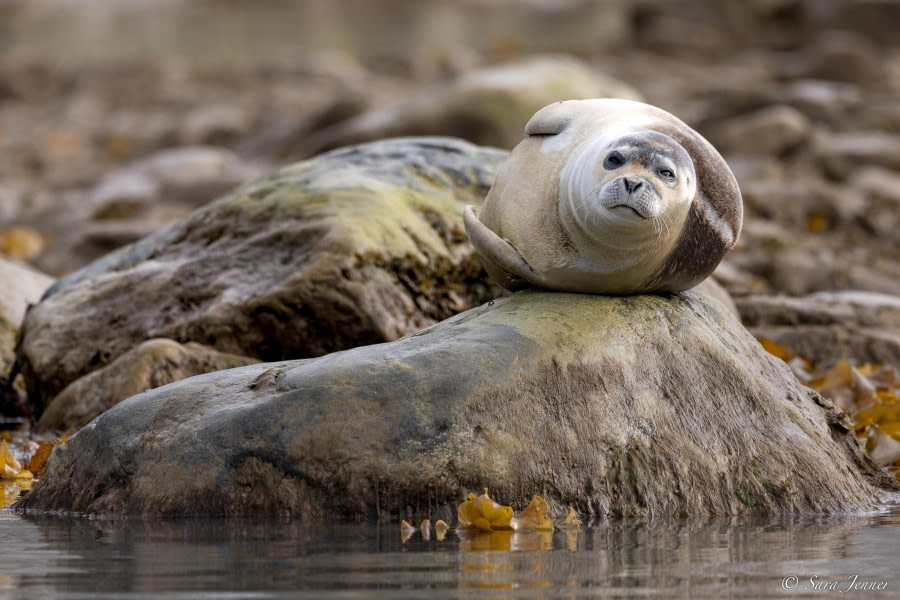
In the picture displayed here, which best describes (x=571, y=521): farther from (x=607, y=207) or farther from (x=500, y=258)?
(x=500, y=258)

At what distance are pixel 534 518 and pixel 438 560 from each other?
620mm

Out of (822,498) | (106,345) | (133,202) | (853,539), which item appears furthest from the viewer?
(133,202)

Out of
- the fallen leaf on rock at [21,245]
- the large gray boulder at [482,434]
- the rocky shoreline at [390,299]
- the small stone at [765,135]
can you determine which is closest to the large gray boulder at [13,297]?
the rocky shoreline at [390,299]

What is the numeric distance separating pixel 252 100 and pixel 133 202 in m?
6.57

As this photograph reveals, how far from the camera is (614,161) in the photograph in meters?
4.53

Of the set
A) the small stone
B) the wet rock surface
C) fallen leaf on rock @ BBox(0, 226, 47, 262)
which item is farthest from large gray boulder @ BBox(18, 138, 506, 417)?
the small stone

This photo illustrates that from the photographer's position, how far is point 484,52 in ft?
77.0

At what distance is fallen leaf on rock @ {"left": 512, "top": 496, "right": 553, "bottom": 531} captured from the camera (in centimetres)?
402

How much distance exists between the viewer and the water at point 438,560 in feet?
10.2

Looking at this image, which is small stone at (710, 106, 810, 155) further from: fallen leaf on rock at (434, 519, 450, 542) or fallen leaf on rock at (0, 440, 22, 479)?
fallen leaf on rock at (434, 519, 450, 542)

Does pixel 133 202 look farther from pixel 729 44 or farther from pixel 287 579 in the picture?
pixel 729 44

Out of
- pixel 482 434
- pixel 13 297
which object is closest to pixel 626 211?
pixel 482 434

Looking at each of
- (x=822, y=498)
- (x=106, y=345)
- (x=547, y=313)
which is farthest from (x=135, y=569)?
(x=106, y=345)

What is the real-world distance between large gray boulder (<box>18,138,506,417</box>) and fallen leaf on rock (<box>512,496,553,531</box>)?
2.13 metres
